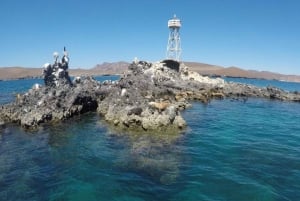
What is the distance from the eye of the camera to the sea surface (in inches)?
752

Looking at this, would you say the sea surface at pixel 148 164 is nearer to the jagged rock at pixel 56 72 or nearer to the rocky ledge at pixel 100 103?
the rocky ledge at pixel 100 103

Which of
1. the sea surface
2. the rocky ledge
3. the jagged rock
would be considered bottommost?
the sea surface

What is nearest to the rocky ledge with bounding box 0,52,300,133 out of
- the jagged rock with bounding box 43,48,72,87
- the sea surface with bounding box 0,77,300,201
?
the jagged rock with bounding box 43,48,72,87

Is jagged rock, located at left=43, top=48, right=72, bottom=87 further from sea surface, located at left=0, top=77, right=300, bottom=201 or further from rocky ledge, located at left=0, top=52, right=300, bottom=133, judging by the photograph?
sea surface, located at left=0, top=77, right=300, bottom=201

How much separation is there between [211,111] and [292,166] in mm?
24134

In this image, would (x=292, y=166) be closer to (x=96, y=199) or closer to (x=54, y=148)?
A: (x=96, y=199)

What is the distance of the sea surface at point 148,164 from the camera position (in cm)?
1911

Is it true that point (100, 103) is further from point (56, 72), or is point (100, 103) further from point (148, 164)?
point (148, 164)

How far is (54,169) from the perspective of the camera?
74.1 feet

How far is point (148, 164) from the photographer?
23.3 metres

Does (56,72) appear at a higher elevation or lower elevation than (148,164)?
higher

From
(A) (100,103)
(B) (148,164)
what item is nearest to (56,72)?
(A) (100,103)

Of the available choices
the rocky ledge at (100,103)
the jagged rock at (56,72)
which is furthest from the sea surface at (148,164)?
the jagged rock at (56,72)

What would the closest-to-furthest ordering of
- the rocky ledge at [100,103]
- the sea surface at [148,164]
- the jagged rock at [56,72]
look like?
the sea surface at [148,164], the rocky ledge at [100,103], the jagged rock at [56,72]
